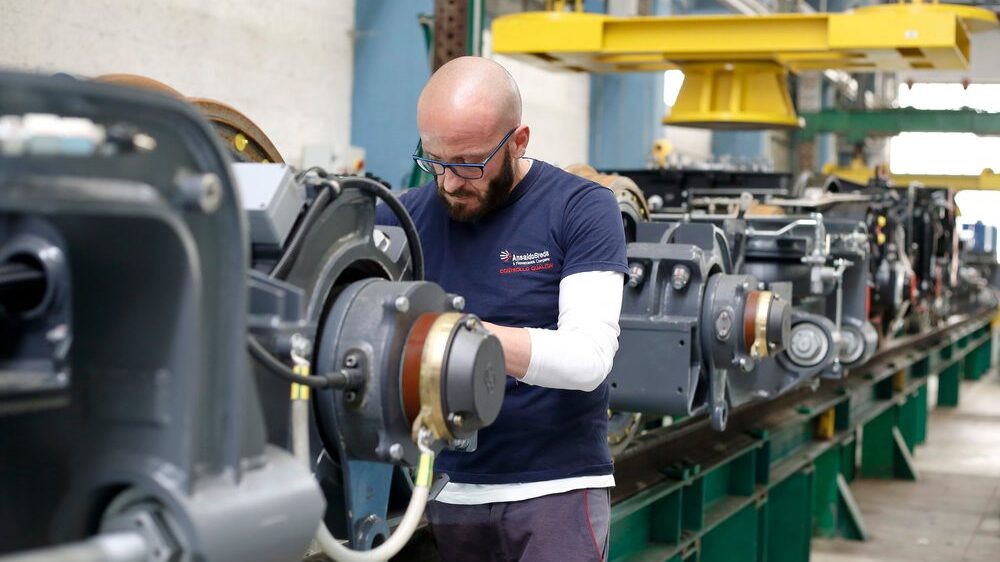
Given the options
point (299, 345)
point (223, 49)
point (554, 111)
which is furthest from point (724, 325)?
point (554, 111)

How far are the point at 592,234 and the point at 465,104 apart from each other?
0.26m

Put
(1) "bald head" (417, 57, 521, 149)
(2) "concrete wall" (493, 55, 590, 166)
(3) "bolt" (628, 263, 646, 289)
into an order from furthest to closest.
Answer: (2) "concrete wall" (493, 55, 590, 166) < (3) "bolt" (628, 263, 646, 289) < (1) "bald head" (417, 57, 521, 149)

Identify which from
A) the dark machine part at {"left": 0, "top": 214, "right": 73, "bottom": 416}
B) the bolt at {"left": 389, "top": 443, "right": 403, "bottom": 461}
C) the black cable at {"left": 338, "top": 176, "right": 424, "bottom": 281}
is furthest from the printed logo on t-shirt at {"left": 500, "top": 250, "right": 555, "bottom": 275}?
the dark machine part at {"left": 0, "top": 214, "right": 73, "bottom": 416}

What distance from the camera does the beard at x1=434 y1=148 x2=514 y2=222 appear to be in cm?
164

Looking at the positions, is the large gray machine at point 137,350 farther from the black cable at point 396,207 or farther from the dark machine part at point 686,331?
the dark machine part at point 686,331

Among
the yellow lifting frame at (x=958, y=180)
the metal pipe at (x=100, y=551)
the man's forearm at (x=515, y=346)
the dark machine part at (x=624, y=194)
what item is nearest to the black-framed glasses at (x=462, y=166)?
the man's forearm at (x=515, y=346)

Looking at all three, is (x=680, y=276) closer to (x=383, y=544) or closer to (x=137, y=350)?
(x=383, y=544)

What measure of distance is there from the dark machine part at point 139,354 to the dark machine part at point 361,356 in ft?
0.68

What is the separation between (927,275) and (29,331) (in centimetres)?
693

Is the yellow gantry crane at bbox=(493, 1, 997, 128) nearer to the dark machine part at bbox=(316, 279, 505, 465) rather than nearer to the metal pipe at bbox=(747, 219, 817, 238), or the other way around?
the metal pipe at bbox=(747, 219, 817, 238)

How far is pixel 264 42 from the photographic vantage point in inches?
258

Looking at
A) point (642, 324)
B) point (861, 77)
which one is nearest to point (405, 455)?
point (642, 324)

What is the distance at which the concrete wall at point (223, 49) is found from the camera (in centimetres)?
506

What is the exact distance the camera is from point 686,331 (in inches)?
102
